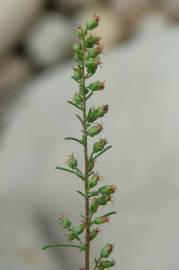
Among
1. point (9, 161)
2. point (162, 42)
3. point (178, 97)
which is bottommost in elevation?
point (9, 161)

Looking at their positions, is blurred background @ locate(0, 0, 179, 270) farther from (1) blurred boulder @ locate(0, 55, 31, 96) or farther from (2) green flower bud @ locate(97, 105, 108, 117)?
(2) green flower bud @ locate(97, 105, 108, 117)

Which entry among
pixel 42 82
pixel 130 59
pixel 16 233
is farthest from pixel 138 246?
pixel 42 82

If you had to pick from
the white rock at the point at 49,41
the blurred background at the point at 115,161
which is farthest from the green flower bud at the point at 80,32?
the white rock at the point at 49,41

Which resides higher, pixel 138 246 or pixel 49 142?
pixel 49 142

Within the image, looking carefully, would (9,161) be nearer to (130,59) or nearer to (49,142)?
(49,142)

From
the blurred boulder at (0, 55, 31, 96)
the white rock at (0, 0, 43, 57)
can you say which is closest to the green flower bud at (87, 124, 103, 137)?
the blurred boulder at (0, 55, 31, 96)

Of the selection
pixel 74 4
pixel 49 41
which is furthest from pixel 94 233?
pixel 74 4
